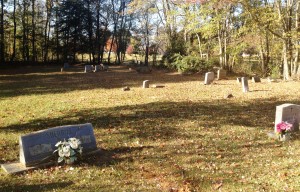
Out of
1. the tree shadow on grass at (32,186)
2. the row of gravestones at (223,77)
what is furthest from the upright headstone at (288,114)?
the row of gravestones at (223,77)

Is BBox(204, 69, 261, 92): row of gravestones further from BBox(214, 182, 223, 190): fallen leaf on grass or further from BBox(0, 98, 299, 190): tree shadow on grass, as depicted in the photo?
BBox(214, 182, 223, 190): fallen leaf on grass

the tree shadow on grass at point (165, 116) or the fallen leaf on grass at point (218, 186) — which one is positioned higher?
the tree shadow on grass at point (165, 116)

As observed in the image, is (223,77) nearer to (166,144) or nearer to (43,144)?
(166,144)

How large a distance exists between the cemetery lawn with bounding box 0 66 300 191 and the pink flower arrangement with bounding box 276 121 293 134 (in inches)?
14.5

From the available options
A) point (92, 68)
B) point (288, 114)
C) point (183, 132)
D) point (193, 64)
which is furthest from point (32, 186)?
point (92, 68)

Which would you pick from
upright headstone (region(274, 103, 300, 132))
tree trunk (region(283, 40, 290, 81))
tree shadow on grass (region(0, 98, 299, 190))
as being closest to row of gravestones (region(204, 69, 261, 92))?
tree shadow on grass (region(0, 98, 299, 190))

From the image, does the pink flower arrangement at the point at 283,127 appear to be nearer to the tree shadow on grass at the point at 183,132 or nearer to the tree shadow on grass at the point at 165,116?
the tree shadow on grass at the point at 183,132

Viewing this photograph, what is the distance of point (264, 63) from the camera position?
29781 millimetres

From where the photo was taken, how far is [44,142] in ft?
22.0

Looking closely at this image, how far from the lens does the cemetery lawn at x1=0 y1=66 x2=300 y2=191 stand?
5.71 meters

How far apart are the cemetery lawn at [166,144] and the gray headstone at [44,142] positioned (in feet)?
1.14

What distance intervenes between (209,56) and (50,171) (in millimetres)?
29812

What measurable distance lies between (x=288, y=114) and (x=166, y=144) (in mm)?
3728

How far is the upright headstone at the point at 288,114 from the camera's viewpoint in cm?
832
